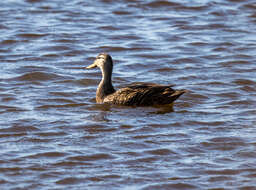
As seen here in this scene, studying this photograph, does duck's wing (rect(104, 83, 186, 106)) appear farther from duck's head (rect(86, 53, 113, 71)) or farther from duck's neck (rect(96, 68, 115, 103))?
duck's head (rect(86, 53, 113, 71))

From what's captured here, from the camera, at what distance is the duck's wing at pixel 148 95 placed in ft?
35.3

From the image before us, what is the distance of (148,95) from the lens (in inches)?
425

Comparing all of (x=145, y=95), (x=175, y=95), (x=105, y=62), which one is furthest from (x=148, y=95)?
(x=105, y=62)

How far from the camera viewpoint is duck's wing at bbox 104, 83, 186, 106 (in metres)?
10.8

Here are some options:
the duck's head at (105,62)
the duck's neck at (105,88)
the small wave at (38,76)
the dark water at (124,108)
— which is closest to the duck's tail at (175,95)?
the dark water at (124,108)

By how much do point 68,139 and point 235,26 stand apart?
8412mm

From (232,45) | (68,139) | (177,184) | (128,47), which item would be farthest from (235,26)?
(177,184)

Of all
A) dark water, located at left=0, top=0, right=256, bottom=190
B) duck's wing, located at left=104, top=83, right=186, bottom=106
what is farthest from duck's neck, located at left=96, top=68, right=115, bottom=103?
duck's wing, located at left=104, top=83, right=186, bottom=106

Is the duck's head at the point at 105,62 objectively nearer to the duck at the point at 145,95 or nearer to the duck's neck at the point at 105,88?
the duck's neck at the point at 105,88

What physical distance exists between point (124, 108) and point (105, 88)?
687mm

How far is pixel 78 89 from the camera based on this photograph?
472 inches

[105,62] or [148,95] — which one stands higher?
[105,62]

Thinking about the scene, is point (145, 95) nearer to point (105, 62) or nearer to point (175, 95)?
point (175, 95)

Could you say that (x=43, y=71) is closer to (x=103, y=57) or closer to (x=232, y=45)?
(x=103, y=57)
